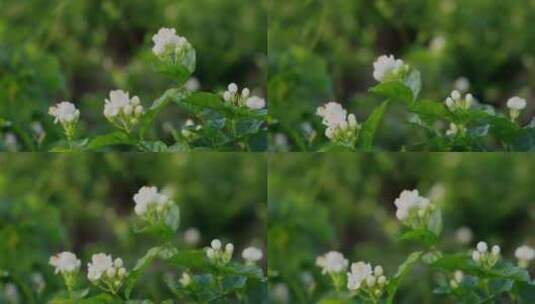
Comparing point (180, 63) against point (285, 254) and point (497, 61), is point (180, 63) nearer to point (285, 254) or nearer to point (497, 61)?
point (285, 254)

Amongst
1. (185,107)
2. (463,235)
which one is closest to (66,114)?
(185,107)

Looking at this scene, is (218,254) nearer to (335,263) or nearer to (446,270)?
(335,263)

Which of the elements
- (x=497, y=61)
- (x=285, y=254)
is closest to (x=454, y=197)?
(x=497, y=61)

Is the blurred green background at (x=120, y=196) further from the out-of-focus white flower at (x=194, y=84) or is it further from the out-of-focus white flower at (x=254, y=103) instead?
the out-of-focus white flower at (x=254, y=103)

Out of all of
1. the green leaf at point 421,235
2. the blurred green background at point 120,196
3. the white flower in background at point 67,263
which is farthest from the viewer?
the blurred green background at point 120,196

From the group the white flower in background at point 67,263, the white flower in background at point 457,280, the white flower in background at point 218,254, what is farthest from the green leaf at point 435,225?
the white flower in background at point 67,263

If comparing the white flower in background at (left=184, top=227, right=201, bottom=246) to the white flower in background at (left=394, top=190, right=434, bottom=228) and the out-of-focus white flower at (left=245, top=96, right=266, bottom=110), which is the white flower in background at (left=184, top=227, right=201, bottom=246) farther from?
the white flower in background at (left=394, top=190, right=434, bottom=228)
